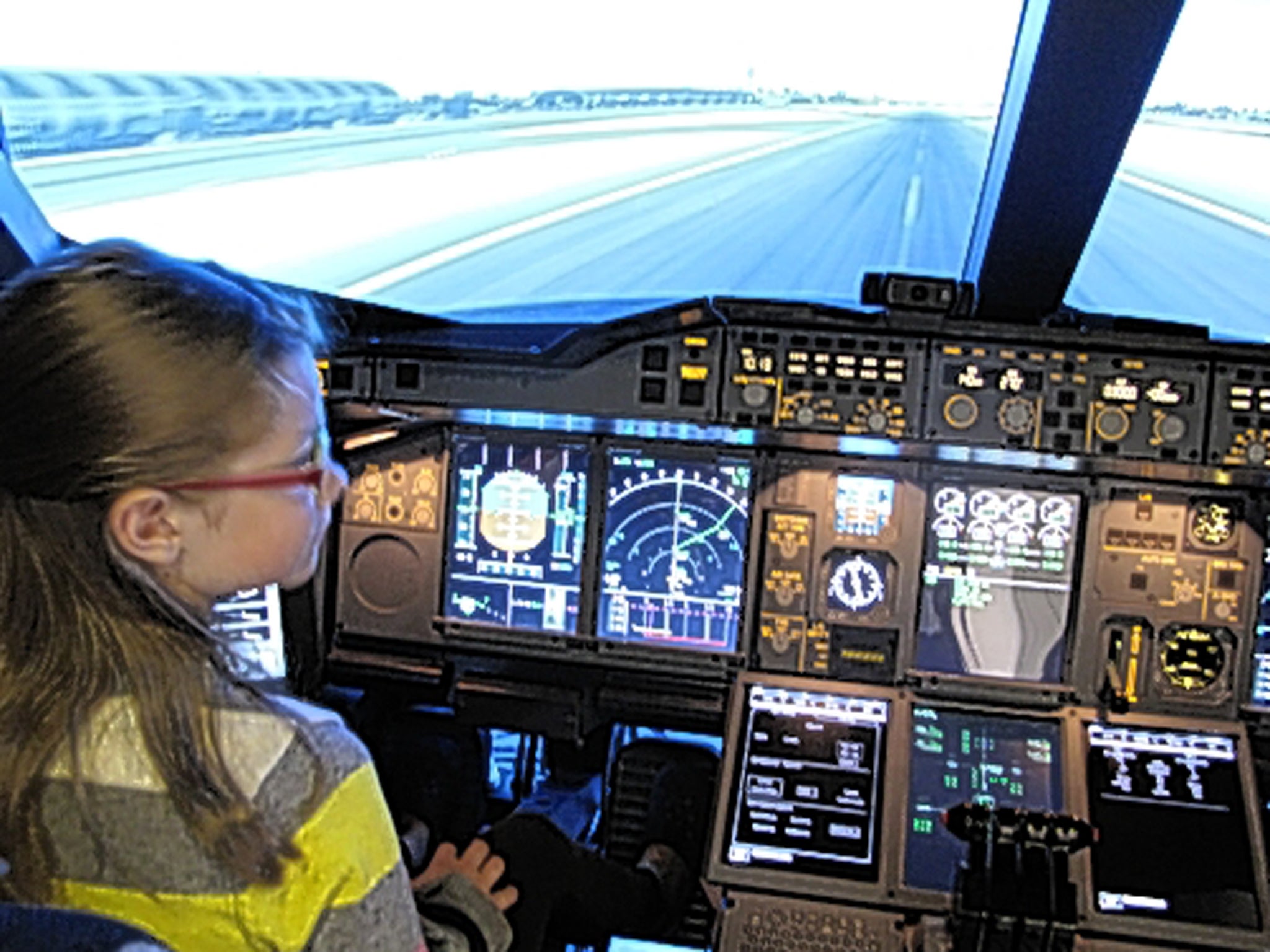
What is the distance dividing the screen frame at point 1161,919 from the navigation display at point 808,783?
516 mm

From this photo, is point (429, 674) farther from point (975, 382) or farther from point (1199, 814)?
point (1199, 814)

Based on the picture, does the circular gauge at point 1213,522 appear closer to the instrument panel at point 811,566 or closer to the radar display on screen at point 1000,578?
the instrument panel at point 811,566

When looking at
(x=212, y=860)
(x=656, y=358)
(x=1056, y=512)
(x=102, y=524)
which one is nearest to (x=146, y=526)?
(x=102, y=524)

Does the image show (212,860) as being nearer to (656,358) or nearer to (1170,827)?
(656,358)

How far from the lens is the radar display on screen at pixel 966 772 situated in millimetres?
3363

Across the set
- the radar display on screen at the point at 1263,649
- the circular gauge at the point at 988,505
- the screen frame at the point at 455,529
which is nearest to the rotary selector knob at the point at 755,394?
the screen frame at the point at 455,529

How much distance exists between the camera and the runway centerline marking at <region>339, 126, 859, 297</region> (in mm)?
3340

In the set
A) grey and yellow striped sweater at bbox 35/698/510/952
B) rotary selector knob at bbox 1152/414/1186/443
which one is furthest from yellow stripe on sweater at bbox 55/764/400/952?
rotary selector knob at bbox 1152/414/1186/443

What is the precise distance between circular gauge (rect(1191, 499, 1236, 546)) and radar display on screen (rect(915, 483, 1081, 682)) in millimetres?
314

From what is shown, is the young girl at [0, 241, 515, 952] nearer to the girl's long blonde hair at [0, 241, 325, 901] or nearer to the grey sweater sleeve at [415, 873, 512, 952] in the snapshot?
the girl's long blonde hair at [0, 241, 325, 901]

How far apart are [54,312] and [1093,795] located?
3085mm

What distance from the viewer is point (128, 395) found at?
108 cm

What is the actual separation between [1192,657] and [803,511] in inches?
44.9

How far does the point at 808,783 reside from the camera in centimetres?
349
